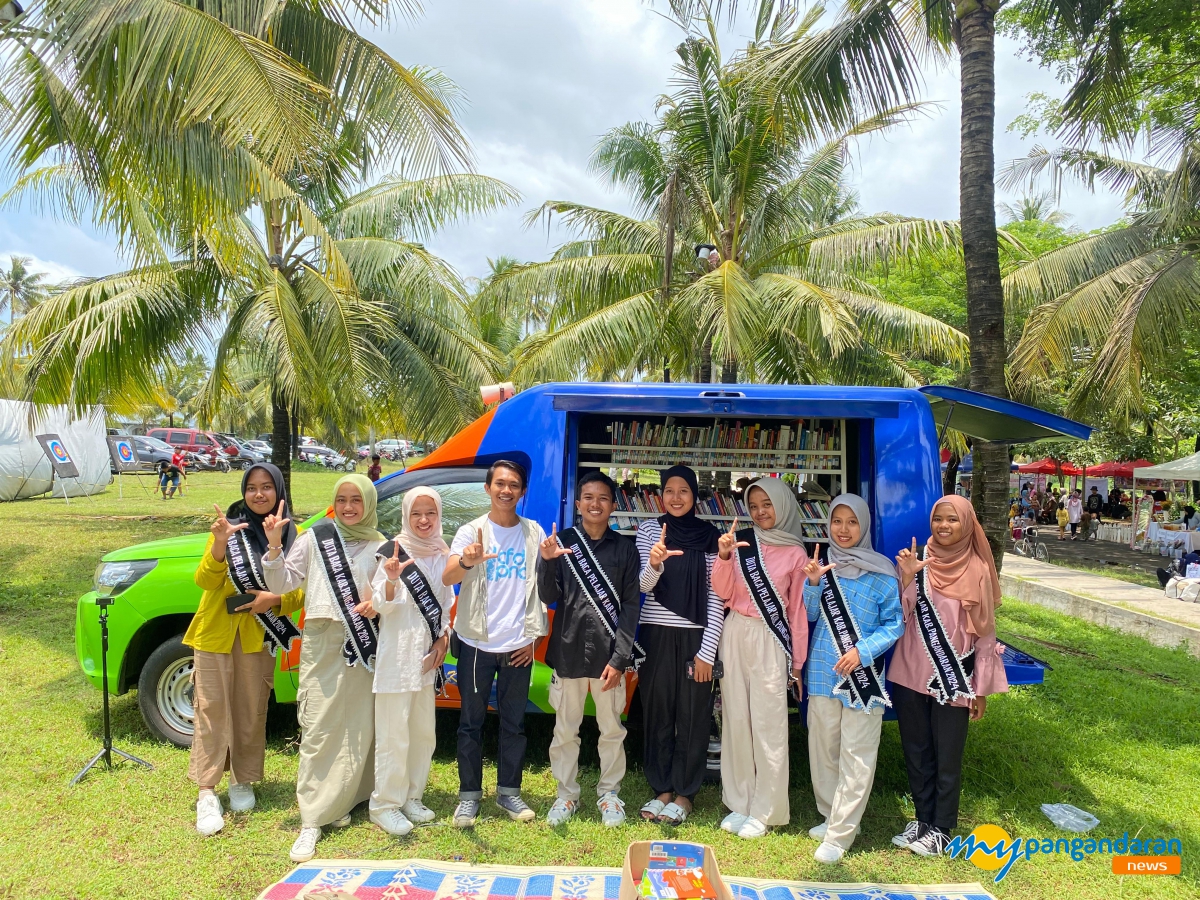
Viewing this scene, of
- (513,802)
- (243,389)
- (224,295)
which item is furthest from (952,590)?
(243,389)

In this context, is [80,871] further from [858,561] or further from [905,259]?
[905,259]

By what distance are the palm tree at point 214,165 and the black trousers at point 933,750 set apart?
505cm

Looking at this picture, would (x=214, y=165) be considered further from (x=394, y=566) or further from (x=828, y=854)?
(x=828, y=854)

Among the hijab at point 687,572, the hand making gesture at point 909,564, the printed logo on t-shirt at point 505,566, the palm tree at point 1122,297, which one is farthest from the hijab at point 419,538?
the palm tree at point 1122,297

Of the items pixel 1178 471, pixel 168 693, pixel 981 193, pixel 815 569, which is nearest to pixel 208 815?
pixel 168 693

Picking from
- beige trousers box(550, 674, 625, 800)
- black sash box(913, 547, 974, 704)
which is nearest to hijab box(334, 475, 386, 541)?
beige trousers box(550, 674, 625, 800)

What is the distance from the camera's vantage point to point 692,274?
11.4 meters

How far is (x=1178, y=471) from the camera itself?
15.5 m

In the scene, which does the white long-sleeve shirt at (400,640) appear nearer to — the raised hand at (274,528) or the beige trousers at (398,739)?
the beige trousers at (398,739)

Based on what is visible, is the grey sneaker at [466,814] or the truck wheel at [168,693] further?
the truck wheel at [168,693]

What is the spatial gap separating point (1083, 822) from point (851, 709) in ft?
4.96

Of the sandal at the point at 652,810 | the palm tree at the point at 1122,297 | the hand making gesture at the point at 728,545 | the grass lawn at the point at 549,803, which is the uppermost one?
the palm tree at the point at 1122,297

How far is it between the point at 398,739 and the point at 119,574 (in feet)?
7.15

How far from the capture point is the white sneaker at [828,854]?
3.48 meters
